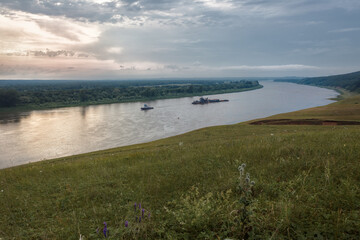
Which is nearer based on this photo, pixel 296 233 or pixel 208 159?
pixel 296 233

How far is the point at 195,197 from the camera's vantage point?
541 cm

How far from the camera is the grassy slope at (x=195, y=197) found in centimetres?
343

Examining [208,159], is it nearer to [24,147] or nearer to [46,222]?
[46,222]

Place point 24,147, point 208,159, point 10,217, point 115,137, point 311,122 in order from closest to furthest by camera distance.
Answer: point 10,217
point 208,159
point 311,122
point 24,147
point 115,137

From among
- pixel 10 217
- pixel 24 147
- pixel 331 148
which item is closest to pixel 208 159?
pixel 331 148

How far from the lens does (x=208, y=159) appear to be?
8.16 m

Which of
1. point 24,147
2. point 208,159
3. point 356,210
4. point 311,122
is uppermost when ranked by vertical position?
point 356,210

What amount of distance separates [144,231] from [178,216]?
0.65 metres

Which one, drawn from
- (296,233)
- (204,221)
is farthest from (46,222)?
(296,233)

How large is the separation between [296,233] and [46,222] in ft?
16.8

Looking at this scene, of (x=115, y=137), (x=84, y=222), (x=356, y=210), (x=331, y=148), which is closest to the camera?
(x=356, y=210)

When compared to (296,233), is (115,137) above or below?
below

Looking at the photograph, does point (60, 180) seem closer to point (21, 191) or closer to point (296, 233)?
point (21, 191)

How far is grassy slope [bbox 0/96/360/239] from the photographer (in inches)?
135
